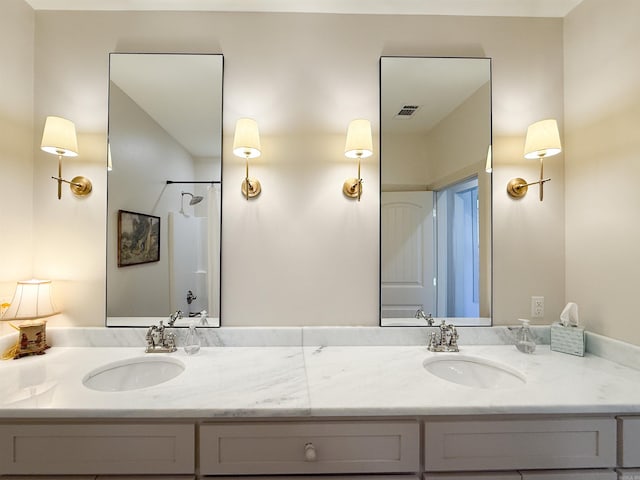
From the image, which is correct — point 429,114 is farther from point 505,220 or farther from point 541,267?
point 541,267

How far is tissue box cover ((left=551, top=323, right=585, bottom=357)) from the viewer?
4.91 feet

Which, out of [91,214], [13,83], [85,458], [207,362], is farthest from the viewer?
[91,214]

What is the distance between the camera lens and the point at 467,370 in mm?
1489

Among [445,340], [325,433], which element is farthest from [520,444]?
[325,433]

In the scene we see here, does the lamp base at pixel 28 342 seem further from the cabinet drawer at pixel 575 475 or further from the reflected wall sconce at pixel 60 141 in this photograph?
the cabinet drawer at pixel 575 475

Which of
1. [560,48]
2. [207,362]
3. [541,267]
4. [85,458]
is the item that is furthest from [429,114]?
[85,458]

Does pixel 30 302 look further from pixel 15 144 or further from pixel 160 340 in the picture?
pixel 15 144

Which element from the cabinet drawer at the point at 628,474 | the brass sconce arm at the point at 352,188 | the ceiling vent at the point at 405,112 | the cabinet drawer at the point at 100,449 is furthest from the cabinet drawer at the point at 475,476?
the ceiling vent at the point at 405,112

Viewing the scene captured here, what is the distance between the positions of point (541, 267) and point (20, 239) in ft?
8.78

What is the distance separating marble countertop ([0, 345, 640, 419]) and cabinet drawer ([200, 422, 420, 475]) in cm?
6

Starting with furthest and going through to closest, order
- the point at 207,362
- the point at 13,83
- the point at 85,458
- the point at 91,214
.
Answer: the point at 91,214 < the point at 13,83 < the point at 207,362 < the point at 85,458

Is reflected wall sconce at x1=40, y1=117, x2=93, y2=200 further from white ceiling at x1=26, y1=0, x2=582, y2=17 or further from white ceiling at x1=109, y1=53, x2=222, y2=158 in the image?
white ceiling at x1=26, y1=0, x2=582, y2=17

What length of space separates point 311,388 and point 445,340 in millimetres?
776

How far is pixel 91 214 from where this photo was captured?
1651 mm
